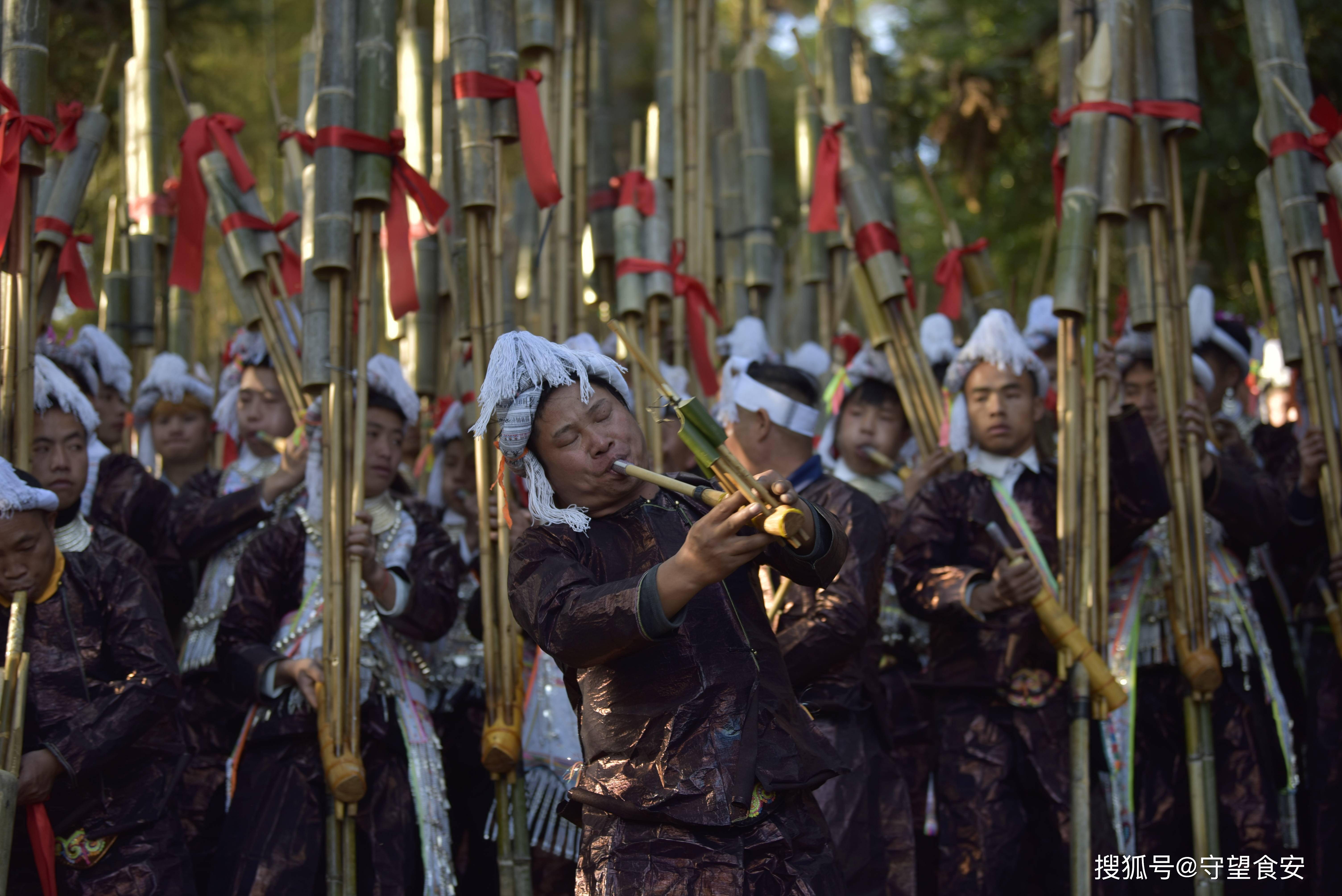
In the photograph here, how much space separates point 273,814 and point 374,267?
166 centimetres

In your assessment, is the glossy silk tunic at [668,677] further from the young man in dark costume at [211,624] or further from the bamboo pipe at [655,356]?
the young man in dark costume at [211,624]

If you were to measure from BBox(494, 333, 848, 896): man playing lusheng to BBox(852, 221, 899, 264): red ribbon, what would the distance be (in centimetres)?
245

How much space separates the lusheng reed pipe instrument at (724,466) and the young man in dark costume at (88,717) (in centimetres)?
175

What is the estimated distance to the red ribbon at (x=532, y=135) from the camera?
4191 mm

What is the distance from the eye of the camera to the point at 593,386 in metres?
2.74

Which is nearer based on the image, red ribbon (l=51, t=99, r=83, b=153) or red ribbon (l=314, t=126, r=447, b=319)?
red ribbon (l=314, t=126, r=447, b=319)

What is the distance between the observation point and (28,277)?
3.93 m

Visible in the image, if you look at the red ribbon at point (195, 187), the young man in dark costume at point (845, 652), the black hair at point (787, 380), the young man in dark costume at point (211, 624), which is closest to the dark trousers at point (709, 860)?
the young man in dark costume at point (845, 652)

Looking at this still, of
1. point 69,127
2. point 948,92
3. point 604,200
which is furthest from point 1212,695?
point 948,92

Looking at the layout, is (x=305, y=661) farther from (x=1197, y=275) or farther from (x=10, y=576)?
(x=1197, y=275)

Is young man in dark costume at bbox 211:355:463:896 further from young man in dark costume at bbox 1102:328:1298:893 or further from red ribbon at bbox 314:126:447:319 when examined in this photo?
young man in dark costume at bbox 1102:328:1298:893

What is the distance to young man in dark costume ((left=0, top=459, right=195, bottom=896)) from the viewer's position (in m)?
3.21

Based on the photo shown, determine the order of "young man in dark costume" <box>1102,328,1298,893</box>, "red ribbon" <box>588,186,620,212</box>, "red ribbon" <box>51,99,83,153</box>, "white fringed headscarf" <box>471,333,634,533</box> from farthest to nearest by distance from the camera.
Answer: "red ribbon" <box>588,186,620,212</box> → "red ribbon" <box>51,99,83,153</box> → "young man in dark costume" <box>1102,328,1298,893</box> → "white fringed headscarf" <box>471,333,634,533</box>

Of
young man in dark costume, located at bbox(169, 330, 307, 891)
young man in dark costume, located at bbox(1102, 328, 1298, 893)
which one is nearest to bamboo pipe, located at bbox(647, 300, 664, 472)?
young man in dark costume, located at bbox(169, 330, 307, 891)
